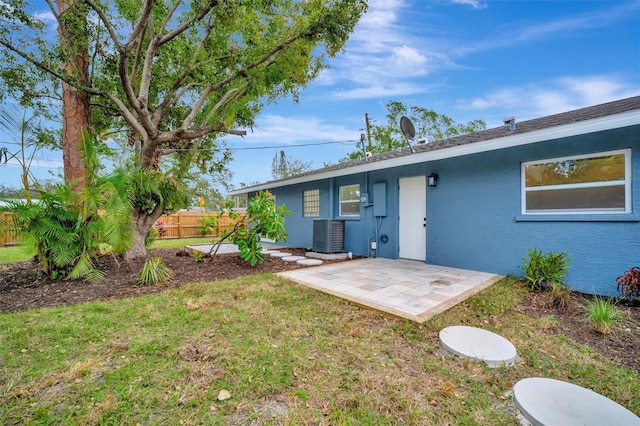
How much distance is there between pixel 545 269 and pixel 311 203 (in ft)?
23.0

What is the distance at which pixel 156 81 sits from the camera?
8.34 m

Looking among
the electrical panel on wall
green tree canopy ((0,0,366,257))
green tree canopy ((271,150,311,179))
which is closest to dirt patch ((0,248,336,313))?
green tree canopy ((0,0,366,257))

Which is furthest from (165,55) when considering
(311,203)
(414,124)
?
(414,124)

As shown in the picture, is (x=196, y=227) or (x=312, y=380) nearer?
(x=312, y=380)

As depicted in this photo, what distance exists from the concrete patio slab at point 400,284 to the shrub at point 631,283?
1.54m

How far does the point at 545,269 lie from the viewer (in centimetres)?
436

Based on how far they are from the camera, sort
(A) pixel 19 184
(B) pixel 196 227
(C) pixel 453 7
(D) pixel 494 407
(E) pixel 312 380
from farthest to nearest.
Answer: (B) pixel 196 227
(C) pixel 453 7
(A) pixel 19 184
(E) pixel 312 380
(D) pixel 494 407

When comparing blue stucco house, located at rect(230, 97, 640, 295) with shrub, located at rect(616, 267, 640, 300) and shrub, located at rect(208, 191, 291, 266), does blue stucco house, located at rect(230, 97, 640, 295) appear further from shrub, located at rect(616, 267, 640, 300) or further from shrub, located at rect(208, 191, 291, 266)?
shrub, located at rect(208, 191, 291, 266)

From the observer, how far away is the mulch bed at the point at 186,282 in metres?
2.87

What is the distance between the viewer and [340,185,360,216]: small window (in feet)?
27.5

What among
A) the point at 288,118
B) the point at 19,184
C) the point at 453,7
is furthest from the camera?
the point at 288,118

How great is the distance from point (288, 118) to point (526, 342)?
44.9 feet

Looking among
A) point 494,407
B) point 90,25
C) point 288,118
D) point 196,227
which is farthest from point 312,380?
point 196,227

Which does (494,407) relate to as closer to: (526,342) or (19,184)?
(526,342)
